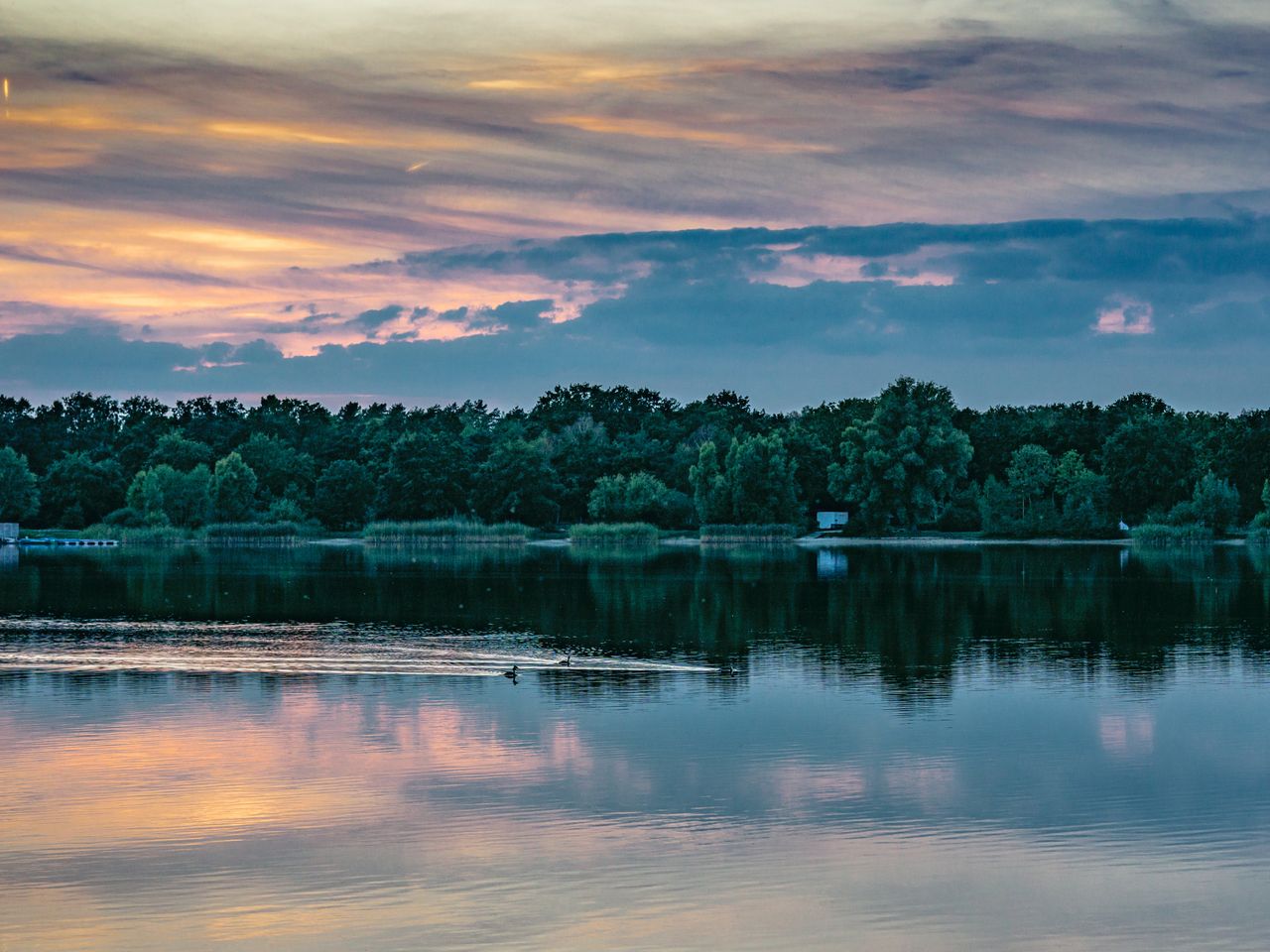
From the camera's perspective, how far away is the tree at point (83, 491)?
174250mm

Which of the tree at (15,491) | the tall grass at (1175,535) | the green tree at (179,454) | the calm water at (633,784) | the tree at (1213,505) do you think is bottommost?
the calm water at (633,784)

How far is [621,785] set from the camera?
25875 millimetres

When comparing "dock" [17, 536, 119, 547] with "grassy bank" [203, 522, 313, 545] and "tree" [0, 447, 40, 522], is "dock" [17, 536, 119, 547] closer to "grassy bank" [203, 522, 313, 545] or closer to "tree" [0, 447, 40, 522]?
"grassy bank" [203, 522, 313, 545]

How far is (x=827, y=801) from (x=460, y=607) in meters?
41.0

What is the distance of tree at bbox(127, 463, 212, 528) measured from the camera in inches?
6378

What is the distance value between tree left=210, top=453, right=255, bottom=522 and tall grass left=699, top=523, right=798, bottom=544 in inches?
1934

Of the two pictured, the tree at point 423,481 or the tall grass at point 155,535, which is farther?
the tree at point 423,481

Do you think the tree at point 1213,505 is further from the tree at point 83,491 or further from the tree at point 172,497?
the tree at point 83,491

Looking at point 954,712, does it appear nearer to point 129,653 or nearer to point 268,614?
point 129,653

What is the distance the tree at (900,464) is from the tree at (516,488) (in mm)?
31805

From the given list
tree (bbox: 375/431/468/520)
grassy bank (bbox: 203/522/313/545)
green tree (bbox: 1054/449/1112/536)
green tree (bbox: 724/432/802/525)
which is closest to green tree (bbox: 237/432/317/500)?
tree (bbox: 375/431/468/520)

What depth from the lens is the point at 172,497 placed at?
163 meters

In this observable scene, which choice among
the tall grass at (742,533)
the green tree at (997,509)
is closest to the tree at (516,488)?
the tall grass at (742,533)

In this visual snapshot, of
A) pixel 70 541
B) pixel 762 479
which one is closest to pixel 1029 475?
pixel 762 479
